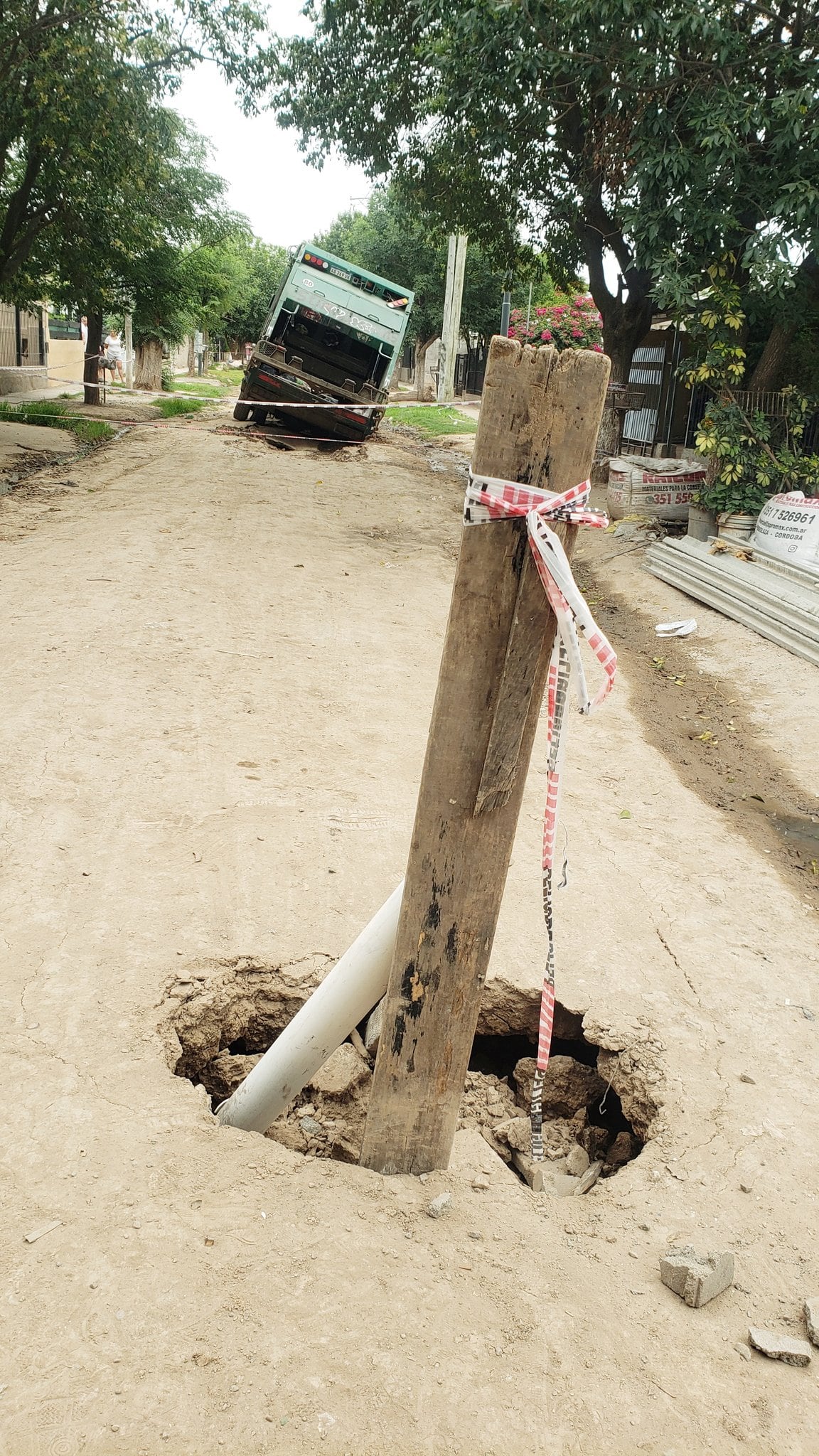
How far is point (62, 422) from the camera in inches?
733

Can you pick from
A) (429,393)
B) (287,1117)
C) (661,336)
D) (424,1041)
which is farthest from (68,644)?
(429,393)

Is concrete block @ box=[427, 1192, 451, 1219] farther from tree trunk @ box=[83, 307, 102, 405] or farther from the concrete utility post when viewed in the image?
the concrete utility post

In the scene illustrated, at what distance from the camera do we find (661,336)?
18531 millimetres

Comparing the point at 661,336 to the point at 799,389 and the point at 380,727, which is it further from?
the point at 380,727

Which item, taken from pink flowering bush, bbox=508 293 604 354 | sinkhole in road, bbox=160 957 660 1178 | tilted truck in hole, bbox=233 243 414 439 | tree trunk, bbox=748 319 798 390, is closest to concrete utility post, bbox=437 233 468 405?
pink flowering bush, bbox=508 293 604 354

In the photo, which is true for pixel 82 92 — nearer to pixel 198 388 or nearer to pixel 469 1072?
pixel 469 1072

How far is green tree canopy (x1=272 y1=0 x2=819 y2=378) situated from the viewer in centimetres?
970

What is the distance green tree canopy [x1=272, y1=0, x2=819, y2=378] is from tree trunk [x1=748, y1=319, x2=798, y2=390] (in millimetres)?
693

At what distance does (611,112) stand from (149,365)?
2034cm

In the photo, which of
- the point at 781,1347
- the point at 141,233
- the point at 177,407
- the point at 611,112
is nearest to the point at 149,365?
the point at 177,407

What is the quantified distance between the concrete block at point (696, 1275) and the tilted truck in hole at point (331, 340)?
620 inches

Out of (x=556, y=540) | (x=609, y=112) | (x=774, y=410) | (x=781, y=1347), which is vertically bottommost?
(x=781, y=1347)

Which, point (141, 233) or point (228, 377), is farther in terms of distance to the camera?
point (228, 377)

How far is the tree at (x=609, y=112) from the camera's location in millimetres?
9703
